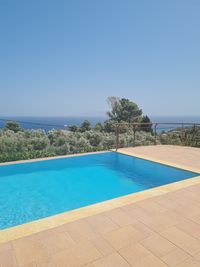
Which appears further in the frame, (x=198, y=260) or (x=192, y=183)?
(x=192, y=183)

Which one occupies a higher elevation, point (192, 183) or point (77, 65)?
point (77, 65)

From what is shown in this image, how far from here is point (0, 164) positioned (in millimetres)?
4883

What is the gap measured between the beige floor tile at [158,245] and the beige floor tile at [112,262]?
300 mm

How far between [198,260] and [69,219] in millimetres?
1356

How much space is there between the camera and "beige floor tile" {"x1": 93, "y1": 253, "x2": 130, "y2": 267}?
153 cm

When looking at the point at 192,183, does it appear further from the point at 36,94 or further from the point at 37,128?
the point at 36,94

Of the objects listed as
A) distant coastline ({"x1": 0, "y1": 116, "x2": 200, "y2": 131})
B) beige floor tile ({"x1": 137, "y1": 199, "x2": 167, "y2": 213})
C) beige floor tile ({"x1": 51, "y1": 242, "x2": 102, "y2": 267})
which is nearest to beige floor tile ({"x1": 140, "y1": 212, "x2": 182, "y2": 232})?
beige floor tile ({"x1": 137, "y1": 199, "x2": 167, "y2": 213})

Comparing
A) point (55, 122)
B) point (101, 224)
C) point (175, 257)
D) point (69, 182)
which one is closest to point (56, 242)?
point (101, 224)

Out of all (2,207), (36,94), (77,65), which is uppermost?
(77,65)

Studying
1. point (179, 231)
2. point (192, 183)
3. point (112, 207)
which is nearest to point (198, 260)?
point (179, 231)

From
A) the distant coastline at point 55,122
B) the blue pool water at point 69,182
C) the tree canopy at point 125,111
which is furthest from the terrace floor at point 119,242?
the tree canopy at point 125,111

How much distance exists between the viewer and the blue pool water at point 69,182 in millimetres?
3211

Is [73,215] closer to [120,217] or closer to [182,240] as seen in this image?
[120,217]

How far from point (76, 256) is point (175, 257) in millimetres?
843
